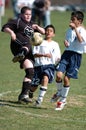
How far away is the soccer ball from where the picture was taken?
12062 mm

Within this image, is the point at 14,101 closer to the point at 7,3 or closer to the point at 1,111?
the point at 1,111

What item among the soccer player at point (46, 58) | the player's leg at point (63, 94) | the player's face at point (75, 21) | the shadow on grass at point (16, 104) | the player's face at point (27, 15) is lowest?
the shadow on grass at point (16, 104)

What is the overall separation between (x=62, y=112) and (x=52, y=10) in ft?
107

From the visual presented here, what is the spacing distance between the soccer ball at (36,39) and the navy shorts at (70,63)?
664 millimetres

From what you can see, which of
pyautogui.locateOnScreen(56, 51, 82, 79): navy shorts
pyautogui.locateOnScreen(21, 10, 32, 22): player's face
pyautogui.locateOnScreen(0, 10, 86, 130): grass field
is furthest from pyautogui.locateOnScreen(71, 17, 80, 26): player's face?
pyautogui.locateOnScreen(0, 10, 86, 130): grass field

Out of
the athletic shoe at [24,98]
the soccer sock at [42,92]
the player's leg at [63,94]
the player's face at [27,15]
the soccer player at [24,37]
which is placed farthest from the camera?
the player's face at [27,15]

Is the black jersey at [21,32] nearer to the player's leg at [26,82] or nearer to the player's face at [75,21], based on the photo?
the player's leg at [26,82]

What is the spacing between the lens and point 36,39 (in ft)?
39.9

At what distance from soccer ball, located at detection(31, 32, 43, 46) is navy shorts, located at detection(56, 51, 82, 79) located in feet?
2.18

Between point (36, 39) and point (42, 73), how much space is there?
26.6 inches

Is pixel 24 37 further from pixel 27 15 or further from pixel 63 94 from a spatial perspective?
pixel 63 94

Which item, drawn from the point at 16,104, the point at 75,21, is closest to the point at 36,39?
the point at 75,21

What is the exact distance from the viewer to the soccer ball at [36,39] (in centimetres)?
1206

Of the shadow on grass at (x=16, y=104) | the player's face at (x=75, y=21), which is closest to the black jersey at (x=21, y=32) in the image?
the shadow on grass at (x=16, y=104)
